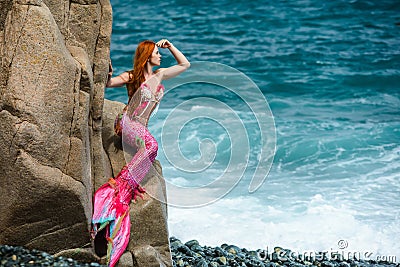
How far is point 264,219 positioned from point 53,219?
4906mm

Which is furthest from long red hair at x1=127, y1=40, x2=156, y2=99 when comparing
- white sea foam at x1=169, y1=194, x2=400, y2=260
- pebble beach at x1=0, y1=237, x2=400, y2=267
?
white sea foam at x1=169, y1=194, x2=400, y2=260

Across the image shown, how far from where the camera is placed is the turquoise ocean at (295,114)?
10.0 m

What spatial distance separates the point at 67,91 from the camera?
18.6 ft

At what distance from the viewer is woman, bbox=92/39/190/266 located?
6344 mm

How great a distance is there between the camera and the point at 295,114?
595 inches

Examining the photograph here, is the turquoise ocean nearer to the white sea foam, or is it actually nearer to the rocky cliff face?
the white sea foam

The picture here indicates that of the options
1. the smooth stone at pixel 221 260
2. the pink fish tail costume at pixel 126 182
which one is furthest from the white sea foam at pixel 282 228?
the pink fish tail costume at pixel 126 182

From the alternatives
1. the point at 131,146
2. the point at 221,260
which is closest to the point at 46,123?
the point at 131,146

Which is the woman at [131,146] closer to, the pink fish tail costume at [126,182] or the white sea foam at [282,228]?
the pink fish tail costume at [126,182]

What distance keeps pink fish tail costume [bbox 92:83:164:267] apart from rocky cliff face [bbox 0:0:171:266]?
27 centimetres

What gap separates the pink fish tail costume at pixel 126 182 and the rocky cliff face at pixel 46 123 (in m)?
0.27

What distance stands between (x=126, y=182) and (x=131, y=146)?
0.38m

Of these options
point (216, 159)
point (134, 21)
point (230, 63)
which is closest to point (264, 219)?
point (216, 159)

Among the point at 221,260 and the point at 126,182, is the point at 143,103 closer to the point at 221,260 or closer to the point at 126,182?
the point at 126,182
